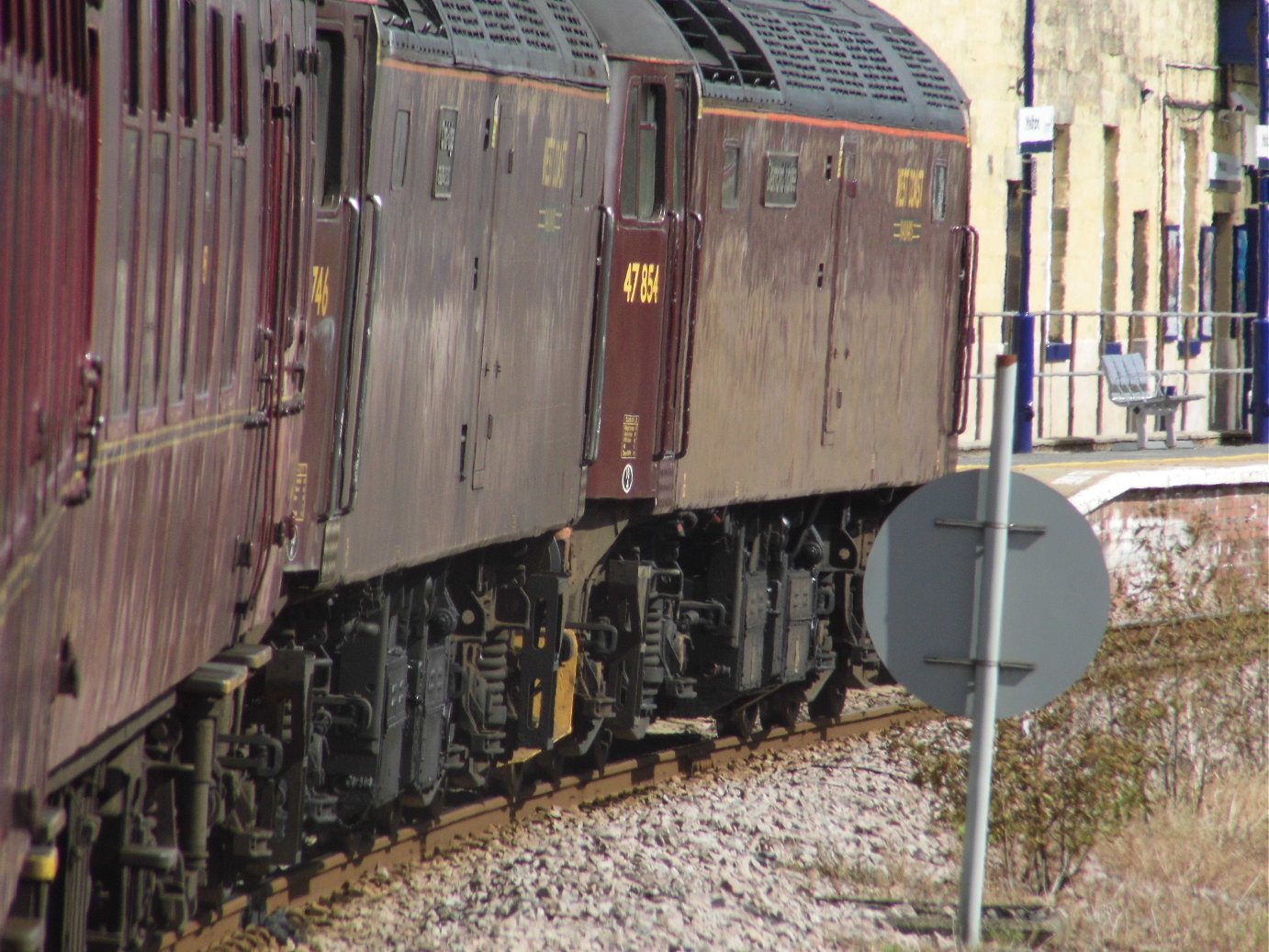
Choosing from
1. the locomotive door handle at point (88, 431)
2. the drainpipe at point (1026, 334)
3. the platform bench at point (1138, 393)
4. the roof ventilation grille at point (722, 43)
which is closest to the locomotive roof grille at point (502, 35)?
the roof ventilation grille at point (722, 43)

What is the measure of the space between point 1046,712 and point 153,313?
6206 millimetres

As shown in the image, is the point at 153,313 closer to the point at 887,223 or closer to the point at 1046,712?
the point at 1046,712

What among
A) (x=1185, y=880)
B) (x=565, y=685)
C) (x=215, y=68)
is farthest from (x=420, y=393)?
(x=1185, y=880)

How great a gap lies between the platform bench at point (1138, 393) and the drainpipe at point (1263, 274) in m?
2.13

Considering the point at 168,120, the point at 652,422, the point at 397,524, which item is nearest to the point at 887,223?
the point at 652,422

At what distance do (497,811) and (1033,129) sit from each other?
13686mm

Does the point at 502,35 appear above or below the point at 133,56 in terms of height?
above

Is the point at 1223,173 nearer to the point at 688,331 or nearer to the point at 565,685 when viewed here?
the point at 688,331

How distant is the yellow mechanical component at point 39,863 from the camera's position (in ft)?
13.6

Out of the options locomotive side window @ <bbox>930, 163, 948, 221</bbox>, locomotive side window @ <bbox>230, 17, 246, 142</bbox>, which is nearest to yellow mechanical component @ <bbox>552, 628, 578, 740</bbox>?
locomotive side window @ <bbox>930, 163, 948, 221</bbox>

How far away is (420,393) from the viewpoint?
341 inches

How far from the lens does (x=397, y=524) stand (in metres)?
8.53

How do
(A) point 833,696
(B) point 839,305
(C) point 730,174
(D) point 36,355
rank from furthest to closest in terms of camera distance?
(A) point 833,696, (B) point 839,305, (C) point 730,174, (D) point 36,355

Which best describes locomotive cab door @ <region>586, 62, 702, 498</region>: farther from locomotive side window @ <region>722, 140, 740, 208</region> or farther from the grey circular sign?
the grey circular sign
